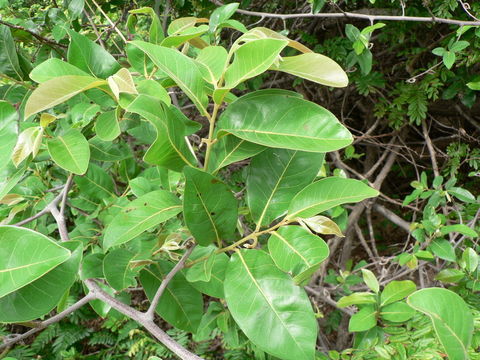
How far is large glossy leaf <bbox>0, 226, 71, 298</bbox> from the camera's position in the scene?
17.6 inches

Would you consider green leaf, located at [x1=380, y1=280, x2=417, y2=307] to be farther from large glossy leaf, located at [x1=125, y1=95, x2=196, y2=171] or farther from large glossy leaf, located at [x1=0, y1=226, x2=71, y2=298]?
large glossy leaf, located at [x1=0, y1=226, x2=71, y2=298]

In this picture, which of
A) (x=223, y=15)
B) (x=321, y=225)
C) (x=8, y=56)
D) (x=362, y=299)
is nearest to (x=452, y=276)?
(x=362, y=299)

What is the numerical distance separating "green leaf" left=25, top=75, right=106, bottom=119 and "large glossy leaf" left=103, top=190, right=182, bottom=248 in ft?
0.61

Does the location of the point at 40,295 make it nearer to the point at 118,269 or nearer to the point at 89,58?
the point at 118,269

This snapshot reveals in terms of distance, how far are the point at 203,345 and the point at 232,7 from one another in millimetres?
2012

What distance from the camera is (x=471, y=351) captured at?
0.73 m

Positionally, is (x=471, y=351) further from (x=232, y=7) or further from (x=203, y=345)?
(x=203, y=345)

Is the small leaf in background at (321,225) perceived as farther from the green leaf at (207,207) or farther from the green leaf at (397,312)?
the green leaf at (397,312)

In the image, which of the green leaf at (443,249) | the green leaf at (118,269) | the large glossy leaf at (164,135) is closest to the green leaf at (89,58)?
the large glossy leaf at (164,135)

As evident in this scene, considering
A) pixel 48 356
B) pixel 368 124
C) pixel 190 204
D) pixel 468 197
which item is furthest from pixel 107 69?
pixel 48 356

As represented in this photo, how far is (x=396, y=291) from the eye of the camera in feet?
3.12

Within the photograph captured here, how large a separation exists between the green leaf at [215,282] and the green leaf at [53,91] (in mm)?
390

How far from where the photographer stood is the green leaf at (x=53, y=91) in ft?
1.78

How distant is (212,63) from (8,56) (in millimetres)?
528
